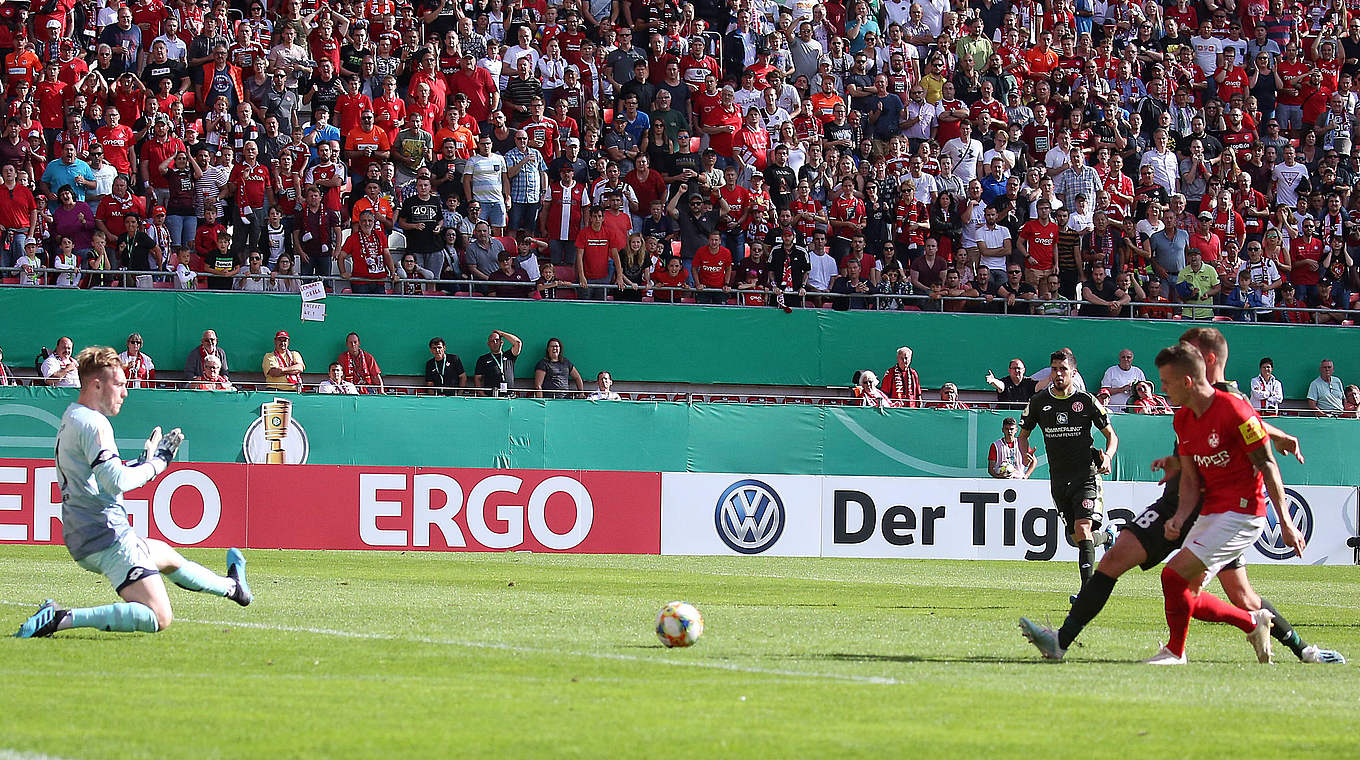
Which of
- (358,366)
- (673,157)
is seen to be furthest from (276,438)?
(673,157)

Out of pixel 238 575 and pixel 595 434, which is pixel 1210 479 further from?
pixel 595 434

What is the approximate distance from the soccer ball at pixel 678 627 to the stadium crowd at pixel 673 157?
15037 mm

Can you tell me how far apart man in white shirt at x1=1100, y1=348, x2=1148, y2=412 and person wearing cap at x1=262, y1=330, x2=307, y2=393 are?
12.1 m

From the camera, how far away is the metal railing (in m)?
24.2

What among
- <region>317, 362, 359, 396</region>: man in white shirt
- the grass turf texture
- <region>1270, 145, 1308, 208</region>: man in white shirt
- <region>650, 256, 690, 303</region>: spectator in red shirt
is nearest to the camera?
the grass turf texture

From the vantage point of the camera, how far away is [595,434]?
77.9ft

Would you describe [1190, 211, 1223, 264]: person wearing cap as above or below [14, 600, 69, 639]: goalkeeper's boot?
above

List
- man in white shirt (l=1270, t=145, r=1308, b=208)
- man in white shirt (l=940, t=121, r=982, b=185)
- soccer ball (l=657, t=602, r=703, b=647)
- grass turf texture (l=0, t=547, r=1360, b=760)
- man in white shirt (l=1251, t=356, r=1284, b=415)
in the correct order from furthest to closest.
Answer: man in white shirt (l=1270, t=145, r=1308, b=208) → man in white shirt (l=940, t=121, r=982, b=185) → man in white shirt (l=1251, t=356, r=1284, b=415) → soccer ball (l=657, t=602, r=703, b=647) → grass turf texture (l=0, t=547, r=1360, b=760)

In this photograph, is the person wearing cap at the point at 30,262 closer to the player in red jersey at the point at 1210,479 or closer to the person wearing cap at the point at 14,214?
the person wearing cap at the point at 14,214

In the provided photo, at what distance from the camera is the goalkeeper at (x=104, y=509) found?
973 centimetres

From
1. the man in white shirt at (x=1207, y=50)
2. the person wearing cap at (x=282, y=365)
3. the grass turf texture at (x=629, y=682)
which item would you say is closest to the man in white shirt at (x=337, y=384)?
the person wearing cap at (x=282, y=365)

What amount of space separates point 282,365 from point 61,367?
9.41ft

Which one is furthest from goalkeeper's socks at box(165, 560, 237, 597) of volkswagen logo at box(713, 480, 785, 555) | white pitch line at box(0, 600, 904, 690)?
volkswagen logo at box(713, 480, 785, 555)

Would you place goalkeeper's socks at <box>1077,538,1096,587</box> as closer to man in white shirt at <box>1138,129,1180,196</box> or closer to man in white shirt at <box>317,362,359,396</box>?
man in white shirt at <box>317,362,359,396</box>
